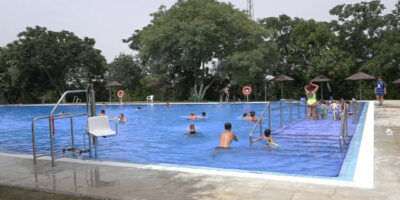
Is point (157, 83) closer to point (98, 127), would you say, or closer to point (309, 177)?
point (98, 127)

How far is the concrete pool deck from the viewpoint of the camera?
397 centimetres

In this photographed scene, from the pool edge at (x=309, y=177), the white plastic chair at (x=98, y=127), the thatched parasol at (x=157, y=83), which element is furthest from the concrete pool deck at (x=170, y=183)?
the thatched parasol at (x=157, y=83)

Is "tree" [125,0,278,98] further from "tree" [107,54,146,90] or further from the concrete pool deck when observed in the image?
the concrete pool deck

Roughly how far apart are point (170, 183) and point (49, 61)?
107 feet

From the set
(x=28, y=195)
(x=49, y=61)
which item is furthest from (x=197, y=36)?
(x=28, y=195)

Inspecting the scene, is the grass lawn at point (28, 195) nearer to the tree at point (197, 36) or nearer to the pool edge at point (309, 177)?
the pool edge at point (309, 177)

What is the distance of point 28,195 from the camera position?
4.28 metres

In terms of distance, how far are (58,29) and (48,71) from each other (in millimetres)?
4406

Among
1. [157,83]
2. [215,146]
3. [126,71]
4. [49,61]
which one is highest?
[49,61]

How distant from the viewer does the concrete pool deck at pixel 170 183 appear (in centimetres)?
397

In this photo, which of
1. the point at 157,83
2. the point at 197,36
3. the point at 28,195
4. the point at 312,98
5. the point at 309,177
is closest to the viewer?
the point at 28,195

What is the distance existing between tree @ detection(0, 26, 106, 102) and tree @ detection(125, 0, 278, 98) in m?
8.67

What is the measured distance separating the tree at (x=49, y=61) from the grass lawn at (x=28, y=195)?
30.9 metres

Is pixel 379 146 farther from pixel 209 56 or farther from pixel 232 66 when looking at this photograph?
pixel 209 56
